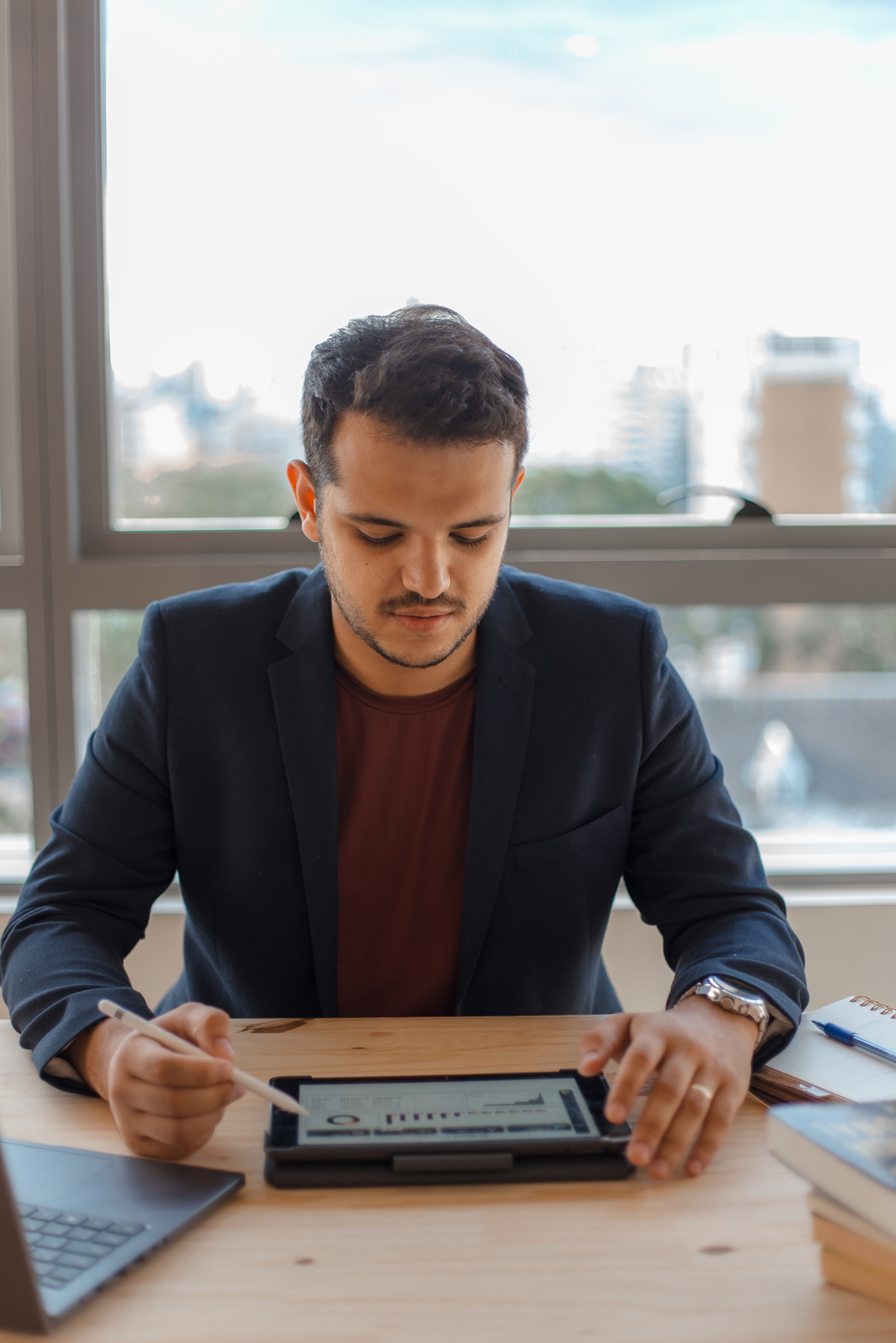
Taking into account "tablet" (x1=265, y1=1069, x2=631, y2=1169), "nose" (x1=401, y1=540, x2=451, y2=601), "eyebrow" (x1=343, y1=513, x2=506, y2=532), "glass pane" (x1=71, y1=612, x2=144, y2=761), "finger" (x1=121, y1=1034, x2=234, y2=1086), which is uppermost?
"eyebrow" (x1=343, y1=513, x2=506, y2=532)

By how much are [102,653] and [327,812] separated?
101 centimetres

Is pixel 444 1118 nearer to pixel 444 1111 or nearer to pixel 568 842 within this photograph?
pixel 444 1111

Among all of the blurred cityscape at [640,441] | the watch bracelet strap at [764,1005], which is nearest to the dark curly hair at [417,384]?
the watch bracelet strap at [764,1005]

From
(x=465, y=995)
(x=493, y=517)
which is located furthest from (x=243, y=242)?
(x=465, y=995)

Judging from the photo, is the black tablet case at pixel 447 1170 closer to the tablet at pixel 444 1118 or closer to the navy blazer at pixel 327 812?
the tablet at pixel 444 1118

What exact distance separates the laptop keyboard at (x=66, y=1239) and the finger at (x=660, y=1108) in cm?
37

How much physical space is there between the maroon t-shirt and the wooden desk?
1.56 ft

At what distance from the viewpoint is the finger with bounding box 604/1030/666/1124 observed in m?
0.79

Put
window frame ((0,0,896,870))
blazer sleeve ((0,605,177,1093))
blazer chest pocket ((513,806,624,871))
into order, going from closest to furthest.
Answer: blazer sleeve ((0,605,177,1093)) < blazer chest pocket ((513,806,624,871)) < window frame ((0,0,896,870))

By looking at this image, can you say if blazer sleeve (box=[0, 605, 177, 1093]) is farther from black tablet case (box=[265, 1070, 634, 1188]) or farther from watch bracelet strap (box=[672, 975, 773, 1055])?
watch bracelet strap (box=[672, 975, 773, 1055])

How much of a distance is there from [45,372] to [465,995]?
1435mm

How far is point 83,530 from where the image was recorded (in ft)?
6.68

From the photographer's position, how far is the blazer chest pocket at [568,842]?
1294mm

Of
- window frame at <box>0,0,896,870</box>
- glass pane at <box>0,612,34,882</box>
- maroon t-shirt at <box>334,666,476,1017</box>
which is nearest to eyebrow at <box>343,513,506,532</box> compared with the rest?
maroon t-shirt at <box>334,666,476,1017</box>
